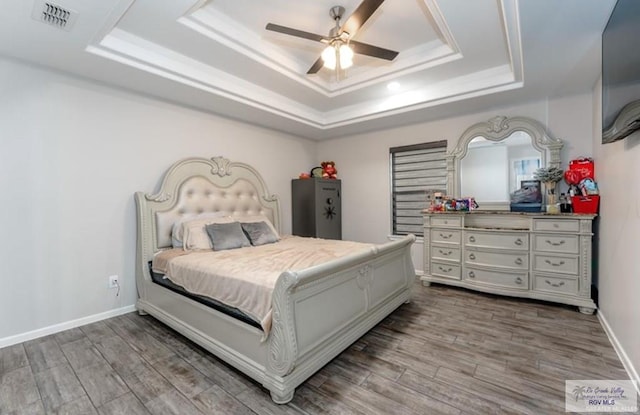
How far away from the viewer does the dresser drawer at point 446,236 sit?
3.58 meters

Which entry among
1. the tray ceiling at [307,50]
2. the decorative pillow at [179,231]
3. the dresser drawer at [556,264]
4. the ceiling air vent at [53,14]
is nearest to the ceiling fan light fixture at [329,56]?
the tray ceiling at [307,50]

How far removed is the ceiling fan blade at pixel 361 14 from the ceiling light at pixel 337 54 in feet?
0.51

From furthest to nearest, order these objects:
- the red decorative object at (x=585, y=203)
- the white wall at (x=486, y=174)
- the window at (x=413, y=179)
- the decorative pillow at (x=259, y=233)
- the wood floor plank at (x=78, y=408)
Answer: the window at (x=413, y=179) → the white wall at (x=486, y=174) → the decorative pillow at (x=259, y=233) → the red decorative object at (x=585, y=203) → the wood floor plank at (x=78, y=408)

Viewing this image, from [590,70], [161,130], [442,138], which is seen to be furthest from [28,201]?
[590,70]

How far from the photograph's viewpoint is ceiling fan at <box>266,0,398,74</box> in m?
1.97

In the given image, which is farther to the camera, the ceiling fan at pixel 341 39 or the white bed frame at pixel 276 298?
the ceiling fan at pixel 341 39

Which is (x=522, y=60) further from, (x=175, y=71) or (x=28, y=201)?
(x=28, y=201)

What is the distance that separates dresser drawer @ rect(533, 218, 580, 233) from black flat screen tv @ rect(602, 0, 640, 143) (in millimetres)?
1195

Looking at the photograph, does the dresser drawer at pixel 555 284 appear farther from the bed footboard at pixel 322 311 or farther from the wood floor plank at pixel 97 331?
the wood floor plank at pixel 97 331

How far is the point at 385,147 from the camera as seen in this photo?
4.64 m

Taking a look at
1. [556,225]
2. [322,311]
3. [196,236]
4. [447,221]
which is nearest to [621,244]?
[556,225]

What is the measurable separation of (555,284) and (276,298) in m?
2.99

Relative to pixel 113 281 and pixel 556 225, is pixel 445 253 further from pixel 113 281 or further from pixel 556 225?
pixel 113 281

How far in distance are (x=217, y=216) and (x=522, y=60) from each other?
3.42 metres
